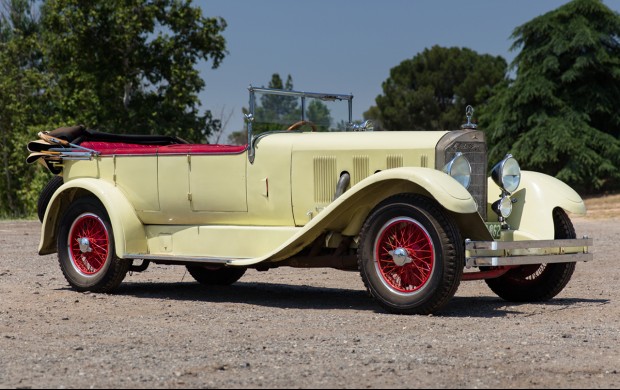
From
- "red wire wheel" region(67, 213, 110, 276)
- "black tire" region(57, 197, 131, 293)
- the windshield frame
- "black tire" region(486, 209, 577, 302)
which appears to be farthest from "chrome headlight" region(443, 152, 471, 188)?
"red wire wheel" region(67, 213, 110, 276)

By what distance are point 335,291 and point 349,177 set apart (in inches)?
76.8

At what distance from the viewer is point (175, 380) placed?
4.96 metres

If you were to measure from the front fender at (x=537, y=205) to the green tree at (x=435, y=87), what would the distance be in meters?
47.7

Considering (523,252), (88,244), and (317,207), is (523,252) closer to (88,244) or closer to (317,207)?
(317,207)

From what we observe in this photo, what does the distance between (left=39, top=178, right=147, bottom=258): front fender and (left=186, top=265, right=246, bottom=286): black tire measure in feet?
3.64

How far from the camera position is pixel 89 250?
31.1 ft

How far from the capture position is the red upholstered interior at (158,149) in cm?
877

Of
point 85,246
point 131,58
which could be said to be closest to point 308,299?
point 85,246

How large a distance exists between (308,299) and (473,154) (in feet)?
6.62

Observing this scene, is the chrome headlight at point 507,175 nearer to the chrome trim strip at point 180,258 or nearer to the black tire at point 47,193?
the chrome trim strip at point 180,258

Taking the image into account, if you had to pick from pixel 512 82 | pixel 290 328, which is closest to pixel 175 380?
pixel 290 328

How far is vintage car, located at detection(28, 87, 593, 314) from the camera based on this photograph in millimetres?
7484

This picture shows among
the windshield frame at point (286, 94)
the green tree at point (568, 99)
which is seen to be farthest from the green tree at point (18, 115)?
the windshield frame at point (286, 94)

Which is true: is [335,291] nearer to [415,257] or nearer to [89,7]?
[415,257]
